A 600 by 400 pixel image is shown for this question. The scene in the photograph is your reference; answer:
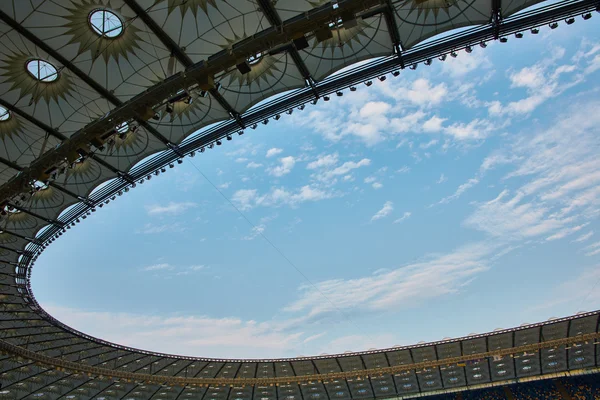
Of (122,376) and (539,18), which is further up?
(539,18)

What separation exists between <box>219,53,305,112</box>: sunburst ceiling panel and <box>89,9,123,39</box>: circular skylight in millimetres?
5678

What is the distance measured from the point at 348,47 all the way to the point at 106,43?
39.8 ft

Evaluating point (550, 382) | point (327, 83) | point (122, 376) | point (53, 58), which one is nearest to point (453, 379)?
point (550, 382)

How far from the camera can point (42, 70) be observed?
1914 cm

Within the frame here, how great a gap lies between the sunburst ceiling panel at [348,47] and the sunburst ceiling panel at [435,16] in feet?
3.14

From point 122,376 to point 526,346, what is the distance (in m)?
44.4

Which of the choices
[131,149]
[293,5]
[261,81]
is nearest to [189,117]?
[131,149]

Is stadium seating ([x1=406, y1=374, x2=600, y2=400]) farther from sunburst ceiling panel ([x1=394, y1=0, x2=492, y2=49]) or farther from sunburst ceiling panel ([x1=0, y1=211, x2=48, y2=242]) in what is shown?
sunburst ceiling panel ([x1=0, y1=211, x2=48, y2=242])

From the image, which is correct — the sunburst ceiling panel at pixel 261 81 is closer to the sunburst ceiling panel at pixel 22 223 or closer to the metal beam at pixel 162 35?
the metal beam at pixel 162 35

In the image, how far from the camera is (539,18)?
1739 centimetres

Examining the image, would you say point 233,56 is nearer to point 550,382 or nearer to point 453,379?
point 453,379

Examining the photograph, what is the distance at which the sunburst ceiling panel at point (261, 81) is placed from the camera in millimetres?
20891

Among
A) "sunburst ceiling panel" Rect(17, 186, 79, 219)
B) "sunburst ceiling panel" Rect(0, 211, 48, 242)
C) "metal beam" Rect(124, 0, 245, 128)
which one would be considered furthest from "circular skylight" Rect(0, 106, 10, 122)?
"metal beam" Rect(124, 0, 245, 128)

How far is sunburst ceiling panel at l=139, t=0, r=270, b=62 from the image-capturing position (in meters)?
17.1
